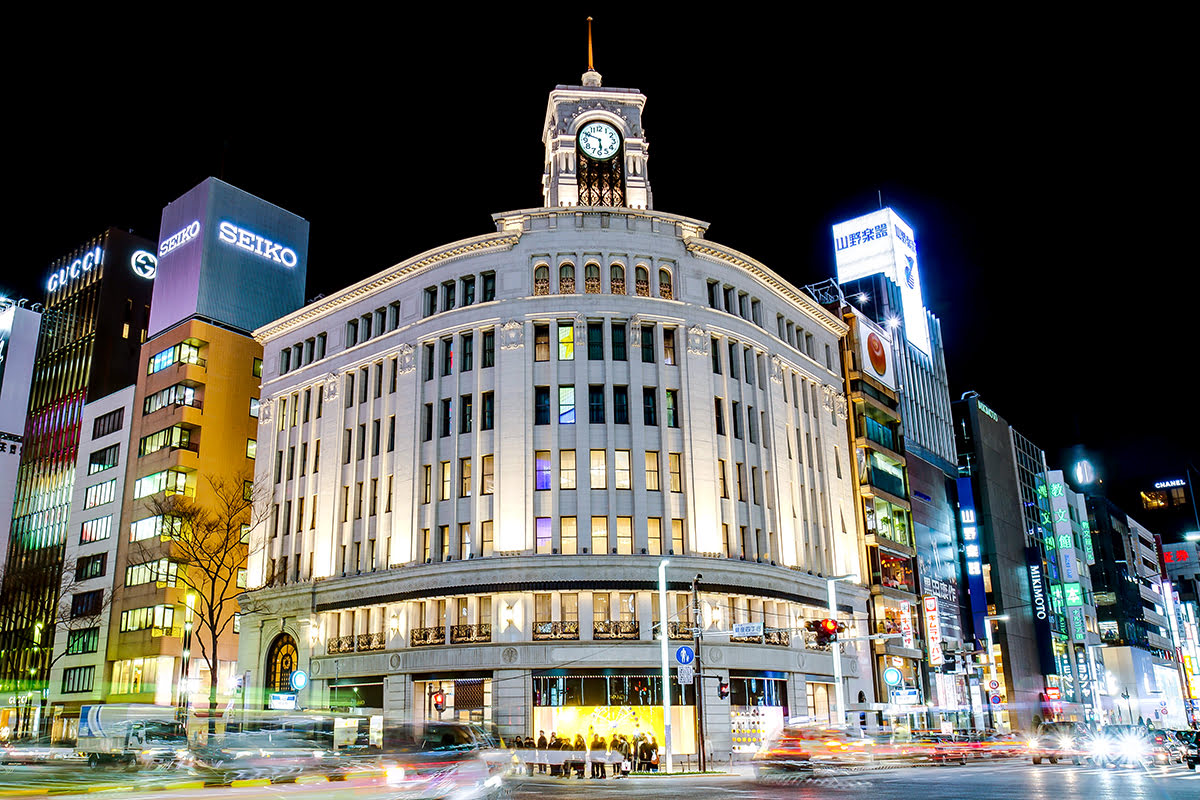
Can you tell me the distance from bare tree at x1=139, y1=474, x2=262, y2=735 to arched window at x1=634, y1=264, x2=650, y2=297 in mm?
26229

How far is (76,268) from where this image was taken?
326ft

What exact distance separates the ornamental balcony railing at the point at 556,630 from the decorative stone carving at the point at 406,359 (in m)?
16.9

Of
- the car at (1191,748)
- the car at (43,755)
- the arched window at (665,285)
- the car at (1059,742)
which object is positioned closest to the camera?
the car at (43,755)

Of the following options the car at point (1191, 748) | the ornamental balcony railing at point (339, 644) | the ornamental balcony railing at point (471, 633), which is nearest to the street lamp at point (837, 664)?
the car at point (1191, 748)

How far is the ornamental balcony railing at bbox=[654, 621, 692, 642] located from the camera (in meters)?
46.1

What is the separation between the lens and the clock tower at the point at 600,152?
6800 centimetres

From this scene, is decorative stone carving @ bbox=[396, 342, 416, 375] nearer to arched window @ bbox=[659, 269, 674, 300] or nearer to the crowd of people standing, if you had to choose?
arched window @ bbox=[659, 269, 674, 300]

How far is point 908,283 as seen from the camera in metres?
96.1

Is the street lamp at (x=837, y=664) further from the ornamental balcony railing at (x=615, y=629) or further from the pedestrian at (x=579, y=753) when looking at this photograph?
the pedestrian at (x=579, y=753)

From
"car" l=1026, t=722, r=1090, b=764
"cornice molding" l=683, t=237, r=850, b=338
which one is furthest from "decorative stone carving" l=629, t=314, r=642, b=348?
"car" l=1026, t=722, r=1090, b=764

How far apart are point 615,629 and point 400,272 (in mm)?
24781

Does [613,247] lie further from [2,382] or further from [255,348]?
[2,382]

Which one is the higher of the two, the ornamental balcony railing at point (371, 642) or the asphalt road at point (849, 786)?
the ornamental balcony railing at point (371, 642)

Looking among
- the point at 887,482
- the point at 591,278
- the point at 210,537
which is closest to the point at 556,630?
the point at 591,278
